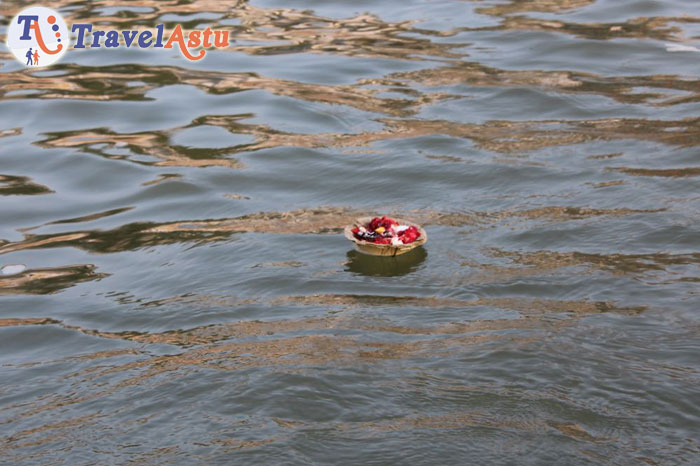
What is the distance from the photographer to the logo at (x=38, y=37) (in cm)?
1165

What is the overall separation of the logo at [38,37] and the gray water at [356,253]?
0.29 m

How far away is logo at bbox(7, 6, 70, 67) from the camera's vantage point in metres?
11.6

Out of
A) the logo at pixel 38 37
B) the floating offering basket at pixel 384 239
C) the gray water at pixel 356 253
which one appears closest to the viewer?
the gray water at pixel 356 253

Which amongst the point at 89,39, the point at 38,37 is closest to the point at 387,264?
the point at 89,39

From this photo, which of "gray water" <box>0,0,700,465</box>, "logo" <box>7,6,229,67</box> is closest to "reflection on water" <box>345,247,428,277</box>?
"gray water" <box>0,0,700,465</box>

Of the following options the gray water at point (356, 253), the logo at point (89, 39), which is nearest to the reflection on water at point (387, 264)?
the gray water at point (356, 253)

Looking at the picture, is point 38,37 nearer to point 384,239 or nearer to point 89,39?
point 89,39

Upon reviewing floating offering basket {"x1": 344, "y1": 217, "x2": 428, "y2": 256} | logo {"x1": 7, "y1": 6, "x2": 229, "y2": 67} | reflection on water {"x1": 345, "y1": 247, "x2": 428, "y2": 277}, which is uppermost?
logo {"x1": 7, "y1": 6, "x2": 229, "y2": 67}

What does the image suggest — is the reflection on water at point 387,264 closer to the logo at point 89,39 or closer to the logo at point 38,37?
the logo at point 89,39

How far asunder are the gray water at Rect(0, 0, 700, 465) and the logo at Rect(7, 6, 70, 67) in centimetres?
29

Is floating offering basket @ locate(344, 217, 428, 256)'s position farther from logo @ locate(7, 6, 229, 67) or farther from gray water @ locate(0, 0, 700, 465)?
logo @ locate(7, 6, 229, 67)

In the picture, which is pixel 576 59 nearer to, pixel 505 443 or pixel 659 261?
pixel 659 261

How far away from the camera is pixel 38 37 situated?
12.4 meters

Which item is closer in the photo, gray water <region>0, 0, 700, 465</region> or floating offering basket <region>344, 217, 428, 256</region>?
gray water <region>0, 0, 700, 465</region>
